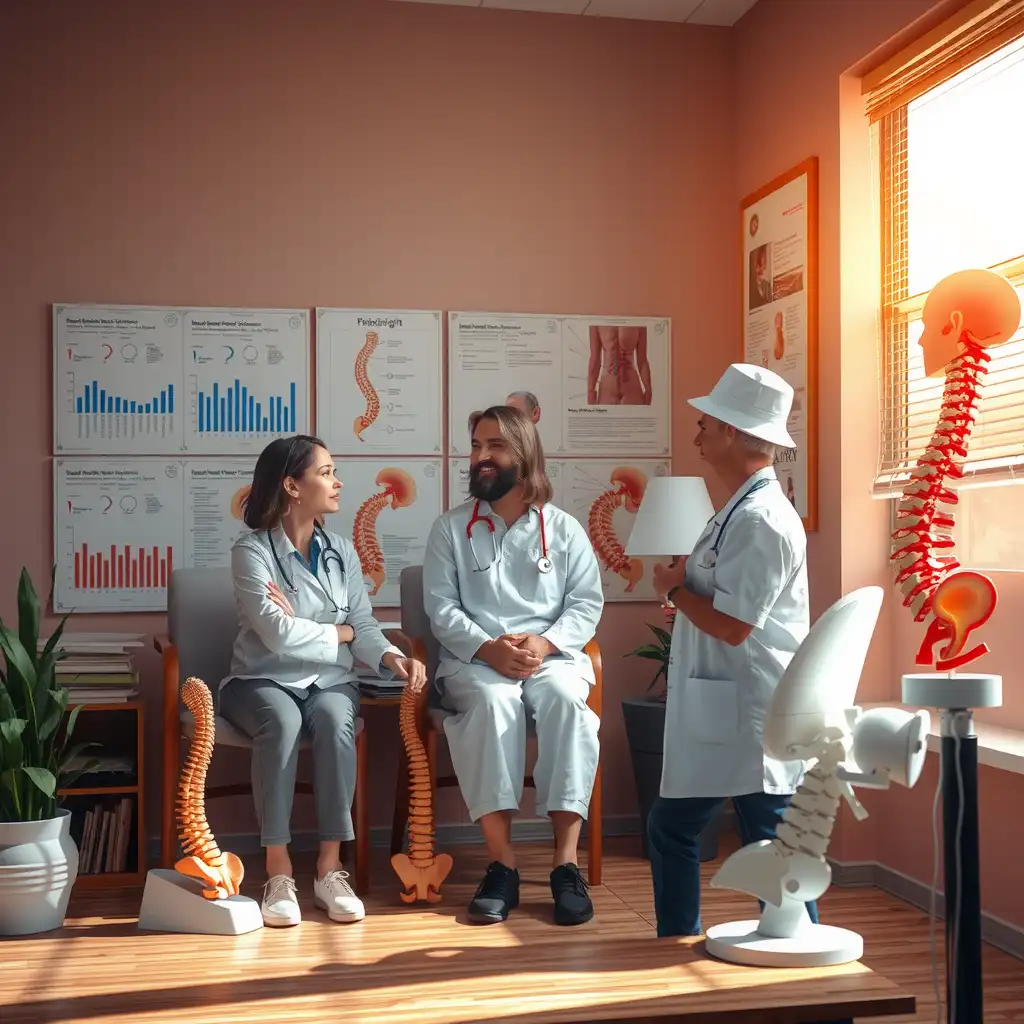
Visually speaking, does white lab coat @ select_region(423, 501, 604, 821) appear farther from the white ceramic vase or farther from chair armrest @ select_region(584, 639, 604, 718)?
the white ceramic vase

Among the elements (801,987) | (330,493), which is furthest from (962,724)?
(330,493)

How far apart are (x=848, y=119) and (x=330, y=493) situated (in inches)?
75.9

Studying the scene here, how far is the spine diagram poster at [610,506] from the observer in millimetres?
4492

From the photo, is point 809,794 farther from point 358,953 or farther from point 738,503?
point 358,953

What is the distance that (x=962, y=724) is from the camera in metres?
1.71

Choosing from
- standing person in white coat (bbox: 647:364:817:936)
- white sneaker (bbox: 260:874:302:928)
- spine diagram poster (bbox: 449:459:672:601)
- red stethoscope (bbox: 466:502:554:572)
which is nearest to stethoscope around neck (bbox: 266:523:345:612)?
red stethoscope (bbox: 466:502:554:572)

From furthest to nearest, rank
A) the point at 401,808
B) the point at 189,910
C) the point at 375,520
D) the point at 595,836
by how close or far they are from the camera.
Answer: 1. the point at 375,520
2. the point at 401,808
3. the point at 595,836
4. the point at 189,910

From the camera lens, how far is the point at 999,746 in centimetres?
299

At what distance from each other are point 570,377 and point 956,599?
250 cm

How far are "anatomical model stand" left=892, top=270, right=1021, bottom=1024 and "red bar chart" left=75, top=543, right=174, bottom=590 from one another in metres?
2.50

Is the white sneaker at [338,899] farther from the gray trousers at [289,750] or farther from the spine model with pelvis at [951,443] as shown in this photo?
the spine model with pelvis at [951,443]

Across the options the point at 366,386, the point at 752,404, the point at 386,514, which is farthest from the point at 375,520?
the point at 752,404

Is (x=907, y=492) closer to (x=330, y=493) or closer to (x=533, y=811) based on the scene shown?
(x=330, y=493)

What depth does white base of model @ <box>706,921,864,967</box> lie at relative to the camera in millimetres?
1726
